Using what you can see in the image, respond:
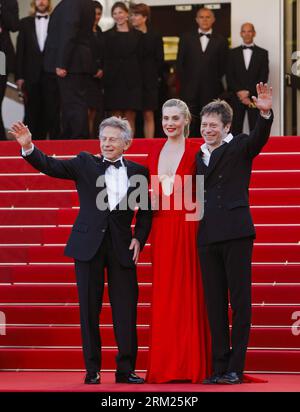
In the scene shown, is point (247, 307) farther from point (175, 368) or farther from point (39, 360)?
point (39, 360)

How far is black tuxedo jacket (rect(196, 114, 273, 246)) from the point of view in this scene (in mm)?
7586

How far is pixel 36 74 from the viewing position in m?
13.0

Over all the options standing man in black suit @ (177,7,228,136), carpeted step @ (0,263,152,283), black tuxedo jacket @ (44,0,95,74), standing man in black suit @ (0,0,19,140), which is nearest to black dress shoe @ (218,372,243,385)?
carpeted step @ (0,263,152,283)

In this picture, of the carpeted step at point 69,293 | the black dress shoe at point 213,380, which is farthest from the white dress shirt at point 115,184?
the carpeted step at point 69,293

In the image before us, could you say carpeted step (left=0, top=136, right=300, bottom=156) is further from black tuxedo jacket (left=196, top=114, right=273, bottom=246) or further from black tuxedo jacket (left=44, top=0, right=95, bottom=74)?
black tuxedo jacket (left=196, top=114, right=273, bottom=246)

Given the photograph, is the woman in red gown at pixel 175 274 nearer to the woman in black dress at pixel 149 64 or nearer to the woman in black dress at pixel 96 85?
the woman in black dress at pixel 96 85

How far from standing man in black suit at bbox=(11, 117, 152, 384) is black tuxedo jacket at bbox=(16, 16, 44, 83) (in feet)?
17.5

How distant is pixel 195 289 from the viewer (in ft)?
25.7

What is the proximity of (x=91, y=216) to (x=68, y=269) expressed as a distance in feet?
6.55

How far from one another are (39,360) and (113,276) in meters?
1.36

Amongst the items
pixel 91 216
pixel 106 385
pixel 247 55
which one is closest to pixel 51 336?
pixel 106 385

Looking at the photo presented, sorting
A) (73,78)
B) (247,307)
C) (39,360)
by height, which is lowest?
(39,360)

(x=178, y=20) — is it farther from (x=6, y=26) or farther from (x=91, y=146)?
(x=91, y=146)
